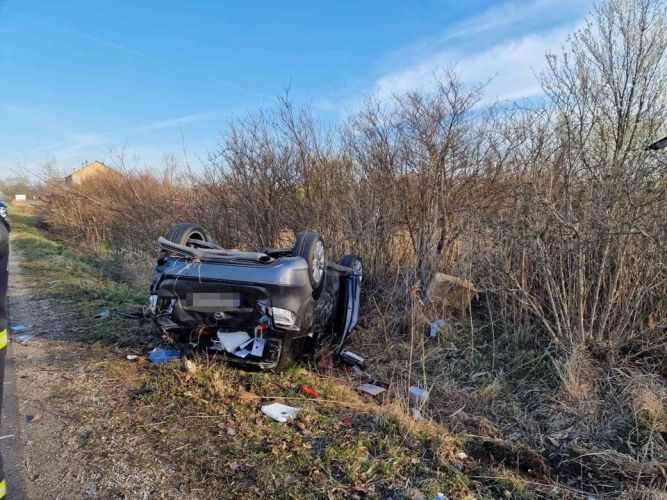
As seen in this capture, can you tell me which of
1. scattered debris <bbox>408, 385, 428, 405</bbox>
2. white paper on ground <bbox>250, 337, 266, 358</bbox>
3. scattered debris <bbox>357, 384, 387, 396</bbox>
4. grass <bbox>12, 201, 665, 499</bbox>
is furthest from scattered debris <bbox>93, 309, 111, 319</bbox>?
scattered debris <bbox>408, 385, 428, 405</bbox>

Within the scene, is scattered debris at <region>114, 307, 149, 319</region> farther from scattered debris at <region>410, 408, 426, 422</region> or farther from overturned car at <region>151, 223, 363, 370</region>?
scattered debris at <region>410, 408, 426, 422</region>

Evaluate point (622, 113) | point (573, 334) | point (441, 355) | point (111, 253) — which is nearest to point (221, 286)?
point (441, 355)

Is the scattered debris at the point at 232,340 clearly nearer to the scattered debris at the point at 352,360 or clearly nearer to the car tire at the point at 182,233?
the car tire at the point at 182,233

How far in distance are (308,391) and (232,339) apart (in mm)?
822

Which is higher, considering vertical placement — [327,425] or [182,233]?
[182,233]

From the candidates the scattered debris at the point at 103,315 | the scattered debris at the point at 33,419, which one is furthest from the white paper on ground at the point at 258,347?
the scattered debris at the point at 103,315

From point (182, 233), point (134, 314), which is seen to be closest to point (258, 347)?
point (182, 233)

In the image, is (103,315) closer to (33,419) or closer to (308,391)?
(33,419)

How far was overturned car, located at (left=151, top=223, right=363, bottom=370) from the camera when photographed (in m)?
3.75

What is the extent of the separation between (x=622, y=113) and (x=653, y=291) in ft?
11.4

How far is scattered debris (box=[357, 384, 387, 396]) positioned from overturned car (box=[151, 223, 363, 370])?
72 cm

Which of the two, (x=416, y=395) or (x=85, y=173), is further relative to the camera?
(x=85, y=173)

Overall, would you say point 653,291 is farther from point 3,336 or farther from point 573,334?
point 3,336

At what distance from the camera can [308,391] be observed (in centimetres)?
392
